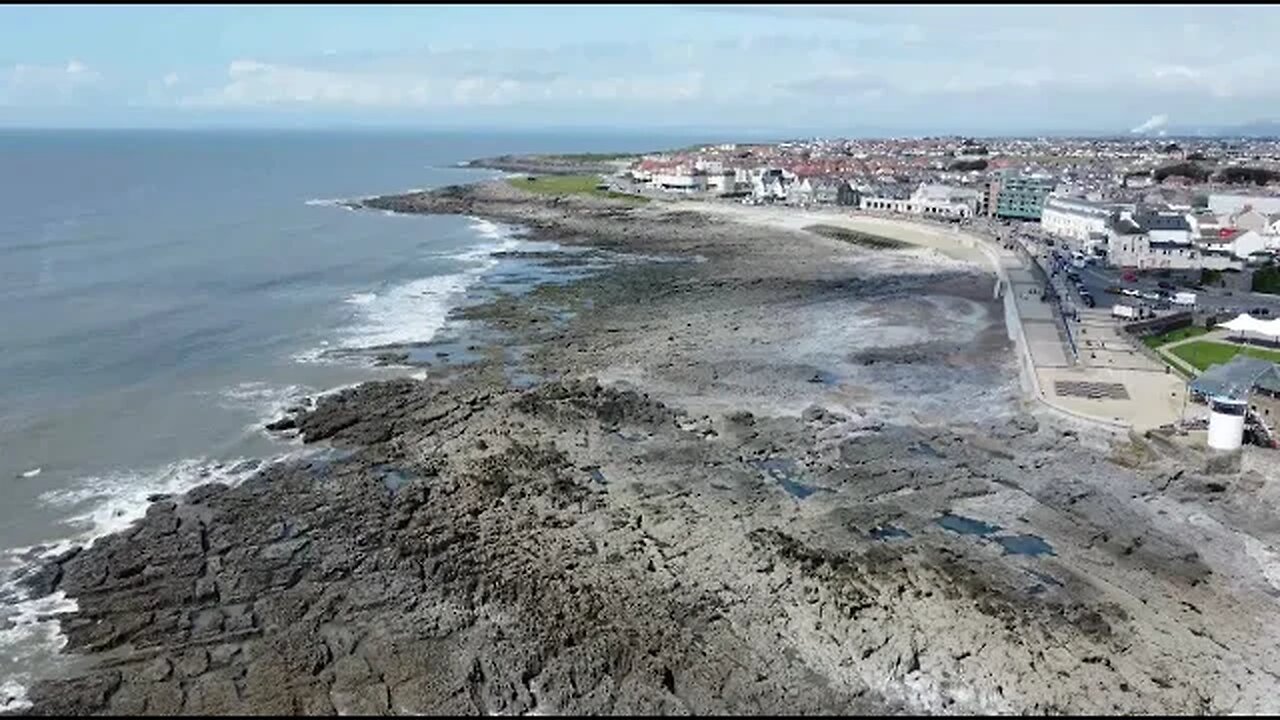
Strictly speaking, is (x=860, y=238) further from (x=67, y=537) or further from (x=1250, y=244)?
(x=67, y=537)

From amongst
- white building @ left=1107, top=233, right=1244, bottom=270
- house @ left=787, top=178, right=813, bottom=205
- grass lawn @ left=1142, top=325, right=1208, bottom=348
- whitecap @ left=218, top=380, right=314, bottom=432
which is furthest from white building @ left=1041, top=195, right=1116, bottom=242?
whitecap @ left=218, top=380, right=314, bottom=432

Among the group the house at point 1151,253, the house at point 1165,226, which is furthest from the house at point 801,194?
the house at point 1151,253

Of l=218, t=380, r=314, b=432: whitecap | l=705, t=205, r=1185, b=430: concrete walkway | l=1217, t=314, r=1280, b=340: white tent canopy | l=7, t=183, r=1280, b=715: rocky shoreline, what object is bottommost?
l=7, t=183, r=1280, b=715: rocky shoreline

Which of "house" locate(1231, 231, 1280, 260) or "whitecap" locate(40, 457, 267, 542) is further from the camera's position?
"house" locate(1231, 231, 1280, 260)

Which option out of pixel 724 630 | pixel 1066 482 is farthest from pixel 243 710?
pixel 1066 482

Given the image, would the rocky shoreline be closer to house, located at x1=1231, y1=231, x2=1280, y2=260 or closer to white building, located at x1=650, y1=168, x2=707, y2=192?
house, located at x1=1231, y1=231, x2=1280, y2=260

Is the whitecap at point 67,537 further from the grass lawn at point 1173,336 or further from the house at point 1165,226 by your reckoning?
the house at point 1165,226

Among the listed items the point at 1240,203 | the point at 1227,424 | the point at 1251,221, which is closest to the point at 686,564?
the point at 1227,424
